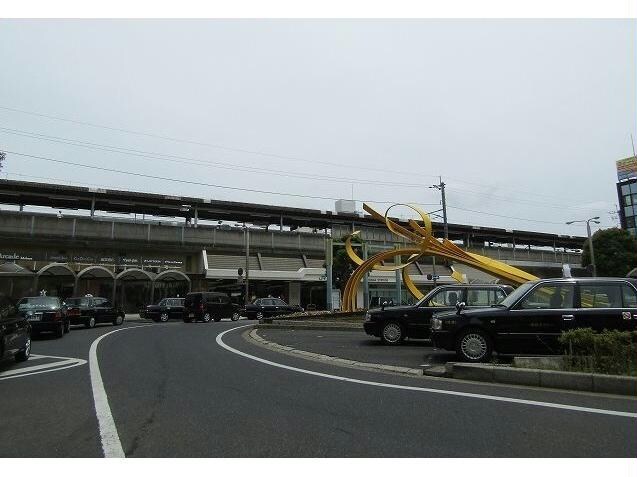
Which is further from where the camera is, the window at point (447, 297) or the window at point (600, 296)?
the window at point (447, 297)

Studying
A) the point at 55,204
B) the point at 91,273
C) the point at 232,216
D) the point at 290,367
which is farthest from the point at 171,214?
the point at 290,367

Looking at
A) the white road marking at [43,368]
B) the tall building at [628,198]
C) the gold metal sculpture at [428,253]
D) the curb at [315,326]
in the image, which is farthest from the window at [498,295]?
the tall building at [628,198]

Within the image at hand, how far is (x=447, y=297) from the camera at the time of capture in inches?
535

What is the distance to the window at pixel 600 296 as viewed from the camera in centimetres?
917

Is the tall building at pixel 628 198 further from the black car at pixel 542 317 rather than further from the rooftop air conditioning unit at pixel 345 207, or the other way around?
the black car at pixel 542 317

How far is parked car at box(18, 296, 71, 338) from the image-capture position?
17812 millimetres

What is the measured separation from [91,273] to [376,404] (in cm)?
3550

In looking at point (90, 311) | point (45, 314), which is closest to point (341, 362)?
point (45, 314)

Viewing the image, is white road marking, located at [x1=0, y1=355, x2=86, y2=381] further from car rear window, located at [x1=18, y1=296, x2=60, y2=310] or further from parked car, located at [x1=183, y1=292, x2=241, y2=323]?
parked car, located at [x1=183, y1=292, x2=241, y2=323]

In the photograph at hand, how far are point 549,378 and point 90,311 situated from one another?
22.8m

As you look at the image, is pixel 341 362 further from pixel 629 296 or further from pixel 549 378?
pixel 629 296

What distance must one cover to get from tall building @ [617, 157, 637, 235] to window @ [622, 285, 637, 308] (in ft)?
224

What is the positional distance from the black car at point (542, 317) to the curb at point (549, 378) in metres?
1.31

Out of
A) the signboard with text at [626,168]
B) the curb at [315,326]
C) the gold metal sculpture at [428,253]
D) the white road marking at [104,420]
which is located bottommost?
the white road marking at [104,420]
